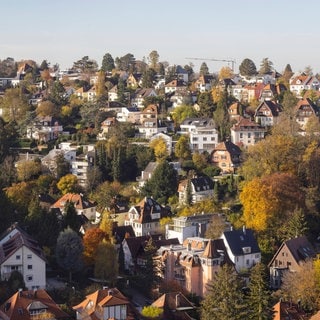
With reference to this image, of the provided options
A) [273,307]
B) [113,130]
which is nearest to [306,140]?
[113,130]

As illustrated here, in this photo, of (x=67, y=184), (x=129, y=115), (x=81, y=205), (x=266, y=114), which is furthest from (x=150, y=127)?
(x=81, y=205)

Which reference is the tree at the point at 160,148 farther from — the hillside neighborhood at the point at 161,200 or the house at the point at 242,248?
the house at the point at 242,248

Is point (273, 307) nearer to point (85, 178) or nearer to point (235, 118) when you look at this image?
point (85, 178)

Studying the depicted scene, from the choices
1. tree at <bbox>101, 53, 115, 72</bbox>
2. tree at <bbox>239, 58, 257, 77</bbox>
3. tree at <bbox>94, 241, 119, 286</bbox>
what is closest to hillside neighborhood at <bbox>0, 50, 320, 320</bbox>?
tree at <bbox>94, 241, 119, 286</bbox>

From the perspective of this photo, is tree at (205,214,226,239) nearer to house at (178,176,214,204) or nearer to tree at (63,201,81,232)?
house at (178,176,214,204)

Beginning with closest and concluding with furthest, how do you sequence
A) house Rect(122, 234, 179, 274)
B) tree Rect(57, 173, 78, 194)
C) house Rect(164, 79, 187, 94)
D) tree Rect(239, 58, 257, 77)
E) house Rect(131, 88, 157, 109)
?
house Rect(122, 234, 179, 274) → tree Rect(57, 173, 78, 194) → house Rect(131, 88, 157, 109) → house Rect(164, 79, 187, 94) → tree Rect(239, 58, 257, 77)

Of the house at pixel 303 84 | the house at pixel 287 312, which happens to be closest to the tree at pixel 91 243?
the house at pixel 287 312
